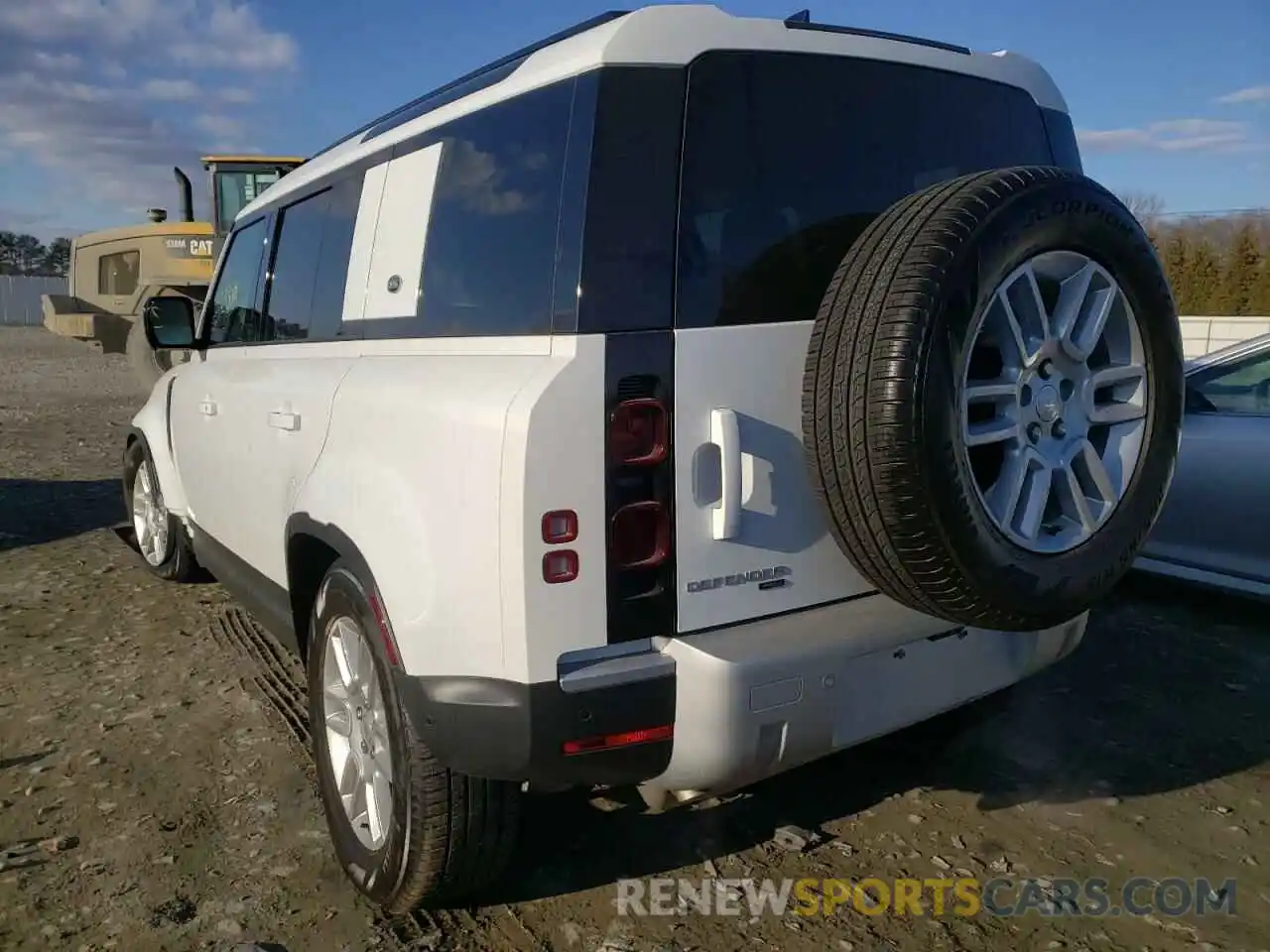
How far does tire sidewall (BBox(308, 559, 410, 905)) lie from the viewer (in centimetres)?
241

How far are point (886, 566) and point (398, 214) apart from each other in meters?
1.64

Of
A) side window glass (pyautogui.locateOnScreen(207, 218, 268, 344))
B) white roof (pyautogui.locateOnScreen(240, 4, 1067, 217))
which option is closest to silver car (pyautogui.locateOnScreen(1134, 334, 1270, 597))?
white roof (pyautogui.locateOnScreen(240, 4, 1067, 217))

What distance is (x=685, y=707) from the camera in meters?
2.16

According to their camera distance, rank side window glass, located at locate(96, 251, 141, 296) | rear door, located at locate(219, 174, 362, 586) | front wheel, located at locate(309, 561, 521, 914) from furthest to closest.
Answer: side window glass, located at locate(96, 251, 141, 296) < rear door, located at locate(219, 174, 362, 586) < front wheel, located at locate(309, 561, 521, 914)

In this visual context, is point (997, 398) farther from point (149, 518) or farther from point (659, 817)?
point (149, 518)

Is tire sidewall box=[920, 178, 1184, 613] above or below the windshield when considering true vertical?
below

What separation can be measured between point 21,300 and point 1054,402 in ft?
165

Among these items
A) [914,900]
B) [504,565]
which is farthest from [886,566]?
[914,900]

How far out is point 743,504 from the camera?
2242 mm

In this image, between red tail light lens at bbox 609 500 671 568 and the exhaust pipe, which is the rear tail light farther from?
the exhaust pipe

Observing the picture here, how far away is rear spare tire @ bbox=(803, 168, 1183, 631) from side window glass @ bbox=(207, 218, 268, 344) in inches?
104

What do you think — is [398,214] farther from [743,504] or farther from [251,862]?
[251,862]

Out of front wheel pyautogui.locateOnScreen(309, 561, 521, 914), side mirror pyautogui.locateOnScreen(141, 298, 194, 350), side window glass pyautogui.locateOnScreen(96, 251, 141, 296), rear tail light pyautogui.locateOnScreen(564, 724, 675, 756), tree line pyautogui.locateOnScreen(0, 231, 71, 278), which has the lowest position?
front wheel pyautogui.locateOnScreen(309, 561, 521, 914)

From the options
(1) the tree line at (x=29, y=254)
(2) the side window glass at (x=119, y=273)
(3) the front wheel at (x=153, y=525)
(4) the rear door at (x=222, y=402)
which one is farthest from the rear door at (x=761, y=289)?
(1) the tree line at (x=29, y=254)
